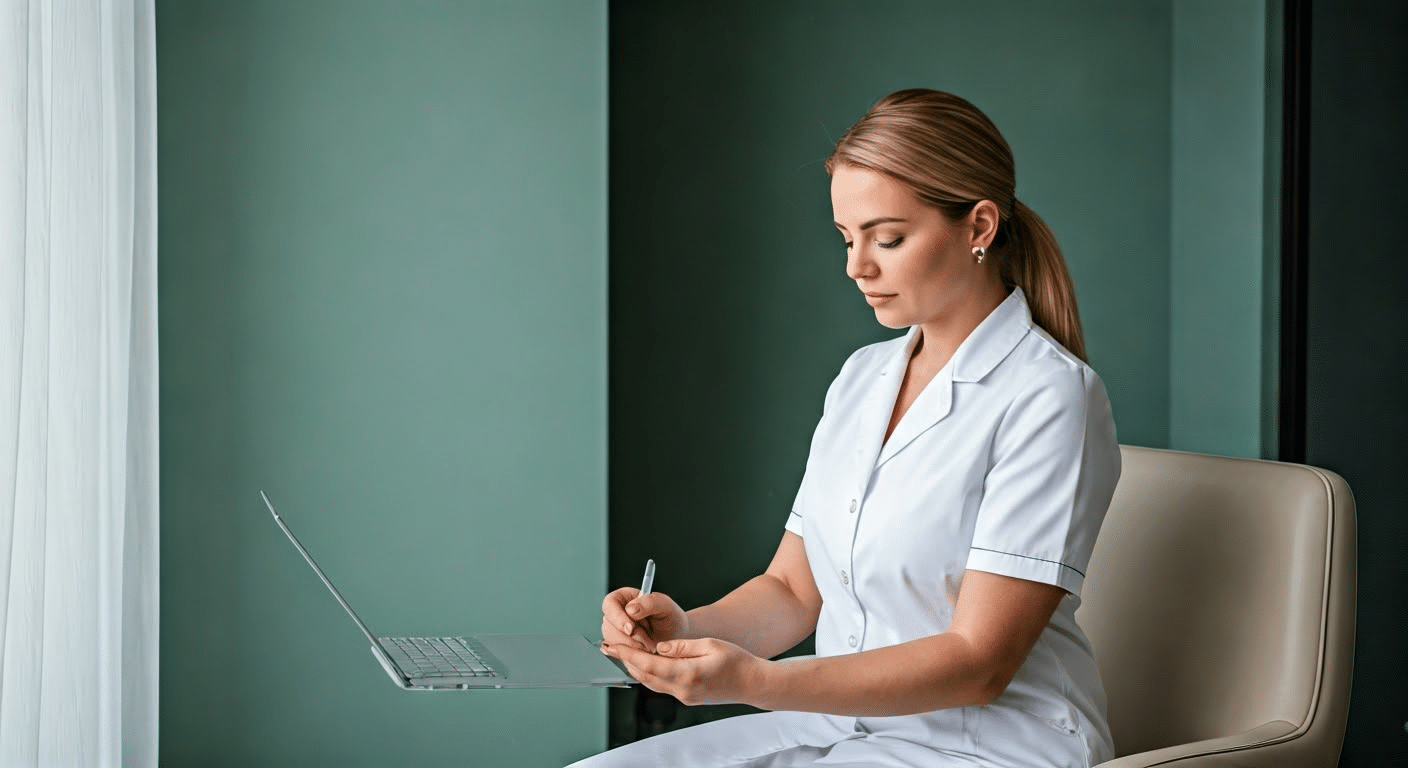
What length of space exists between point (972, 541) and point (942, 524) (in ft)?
0.12

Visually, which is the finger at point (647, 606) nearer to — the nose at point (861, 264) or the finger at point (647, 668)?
the finger at point (647, 668)

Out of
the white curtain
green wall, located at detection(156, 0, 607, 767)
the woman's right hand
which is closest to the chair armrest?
the woman's right hand

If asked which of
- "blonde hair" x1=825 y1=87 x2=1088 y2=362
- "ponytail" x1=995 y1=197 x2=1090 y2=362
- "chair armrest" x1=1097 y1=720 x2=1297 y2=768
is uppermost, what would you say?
"blonde hair" x1=825 y1=87 x2=1088 y2=362

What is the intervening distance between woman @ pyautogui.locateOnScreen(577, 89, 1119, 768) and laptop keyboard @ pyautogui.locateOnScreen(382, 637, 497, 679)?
0.46ft

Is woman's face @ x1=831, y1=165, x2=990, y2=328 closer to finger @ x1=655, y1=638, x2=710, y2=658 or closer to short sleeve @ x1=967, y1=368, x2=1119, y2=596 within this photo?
short sleeve @ x1=967, y1=368, x2=1119, y2=596

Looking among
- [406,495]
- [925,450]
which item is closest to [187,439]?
[406,495]

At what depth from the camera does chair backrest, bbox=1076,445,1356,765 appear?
1333 millimetres

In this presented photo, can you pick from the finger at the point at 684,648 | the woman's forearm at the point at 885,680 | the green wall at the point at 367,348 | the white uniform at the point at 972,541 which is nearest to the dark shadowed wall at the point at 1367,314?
the white uniform at the point at 972,541

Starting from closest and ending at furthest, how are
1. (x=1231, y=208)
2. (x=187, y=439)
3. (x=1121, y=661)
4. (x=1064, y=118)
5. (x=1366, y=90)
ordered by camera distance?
(x=1121, y=661) < (x=1366, y=90) < (x=187, y=439) < (x=1231, y=208) < (x=1064, y=118)

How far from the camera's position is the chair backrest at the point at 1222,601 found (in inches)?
52.5

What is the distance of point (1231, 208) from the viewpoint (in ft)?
7.50

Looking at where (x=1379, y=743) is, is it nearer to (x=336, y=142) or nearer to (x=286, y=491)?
(x=286, y=491)

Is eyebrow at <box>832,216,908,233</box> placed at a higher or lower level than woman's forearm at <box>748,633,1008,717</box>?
higher

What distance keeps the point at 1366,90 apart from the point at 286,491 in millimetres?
1934
